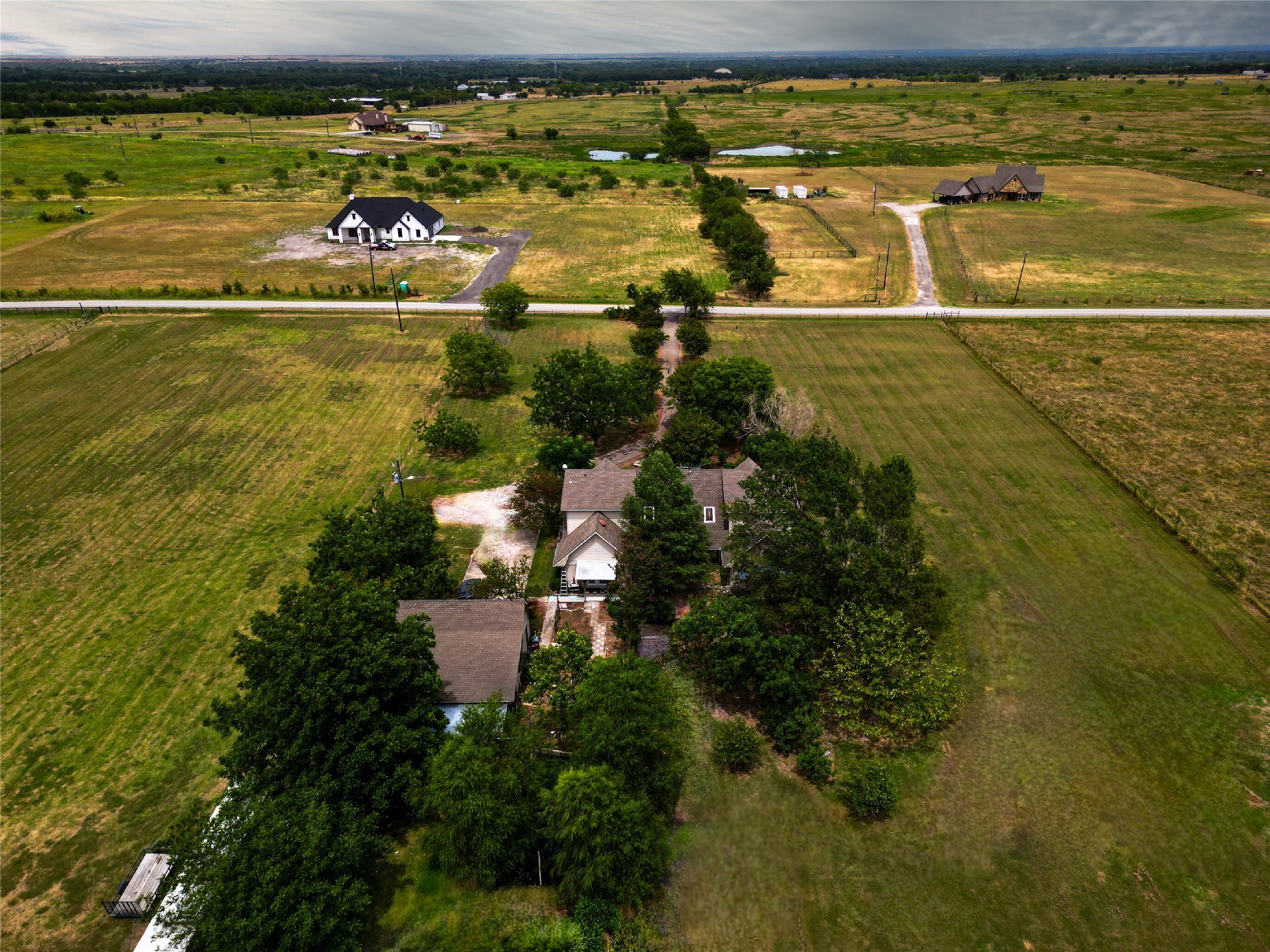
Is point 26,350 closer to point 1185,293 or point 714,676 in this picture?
point 714,676

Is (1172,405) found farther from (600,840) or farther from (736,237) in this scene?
(600,840)

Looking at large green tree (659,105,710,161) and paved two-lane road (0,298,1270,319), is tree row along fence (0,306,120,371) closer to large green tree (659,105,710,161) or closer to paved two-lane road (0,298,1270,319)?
paved two-lane road (0,298,1270,319)

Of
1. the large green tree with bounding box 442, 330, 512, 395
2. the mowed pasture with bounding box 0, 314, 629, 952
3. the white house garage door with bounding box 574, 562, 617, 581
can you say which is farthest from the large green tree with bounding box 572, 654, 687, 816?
the large green tree with bounding box 442, 330, 512, 395

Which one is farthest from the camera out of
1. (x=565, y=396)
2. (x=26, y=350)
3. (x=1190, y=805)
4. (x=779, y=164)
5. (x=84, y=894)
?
(x=779, y=164)

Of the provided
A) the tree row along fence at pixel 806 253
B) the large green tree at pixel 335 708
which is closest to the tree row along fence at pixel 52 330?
the large green tree at pixel 335 708

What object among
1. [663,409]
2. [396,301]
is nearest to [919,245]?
[663,409]

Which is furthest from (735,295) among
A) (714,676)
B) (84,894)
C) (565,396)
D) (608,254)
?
(84,894)

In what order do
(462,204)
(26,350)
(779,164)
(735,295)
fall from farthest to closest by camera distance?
(779,164), (462,204), (735,295), (26,350)

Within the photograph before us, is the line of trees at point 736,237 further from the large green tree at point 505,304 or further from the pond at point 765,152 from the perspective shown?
the pond at point 765,152
